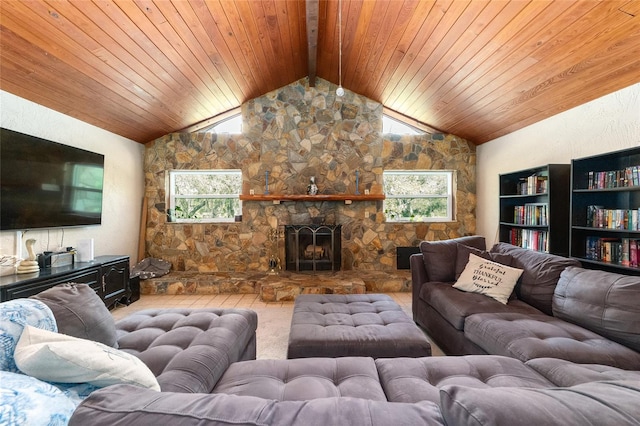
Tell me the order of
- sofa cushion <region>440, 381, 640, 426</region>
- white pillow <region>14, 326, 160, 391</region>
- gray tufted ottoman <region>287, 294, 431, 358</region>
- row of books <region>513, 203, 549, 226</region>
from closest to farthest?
1. sofa cushion <region>440, 381, 640, 426</region>
2. white pillow <region>14, 326, 160, 391</region>
3. gray tufted ottoman <region>287, 294, 431, 358</region>
4. row of books <region>513, 203, 549, 226</region>

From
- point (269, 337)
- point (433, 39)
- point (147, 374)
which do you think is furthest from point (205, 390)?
point (433, 39)

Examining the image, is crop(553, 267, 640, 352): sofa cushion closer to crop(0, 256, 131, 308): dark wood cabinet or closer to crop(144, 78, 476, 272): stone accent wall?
crop(144, 78, 476, 272): stone accent wall

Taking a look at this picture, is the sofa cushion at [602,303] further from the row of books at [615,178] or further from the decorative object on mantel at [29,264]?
the decorative object on mantel at [29,264]

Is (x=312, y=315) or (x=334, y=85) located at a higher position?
(x=334, y=85)

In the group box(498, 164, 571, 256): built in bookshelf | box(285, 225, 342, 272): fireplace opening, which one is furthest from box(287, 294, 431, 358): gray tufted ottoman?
box(285, 225, 342, 272): fireplace opening

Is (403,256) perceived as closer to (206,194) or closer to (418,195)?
(418,195)

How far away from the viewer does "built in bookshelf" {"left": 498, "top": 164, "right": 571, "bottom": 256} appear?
3174 mm

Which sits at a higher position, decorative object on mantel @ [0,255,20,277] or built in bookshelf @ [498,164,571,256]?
built in bookshelf @ [498,164,571,256]

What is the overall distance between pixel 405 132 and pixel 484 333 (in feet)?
12.7

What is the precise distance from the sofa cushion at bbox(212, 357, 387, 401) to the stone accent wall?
3.47 meters

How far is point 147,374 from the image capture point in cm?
93

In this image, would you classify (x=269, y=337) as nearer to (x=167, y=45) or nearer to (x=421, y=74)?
(x=167, y=45)

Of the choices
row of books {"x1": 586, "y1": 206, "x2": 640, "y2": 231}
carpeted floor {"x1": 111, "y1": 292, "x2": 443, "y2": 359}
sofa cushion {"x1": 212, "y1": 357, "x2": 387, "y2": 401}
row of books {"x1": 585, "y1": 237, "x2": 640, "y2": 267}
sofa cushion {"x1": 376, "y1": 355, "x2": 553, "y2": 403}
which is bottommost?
carpeted floor {"x1": 111, "y1": 292, "x2": 443, "y2": 359}

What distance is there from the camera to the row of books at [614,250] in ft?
8.22
